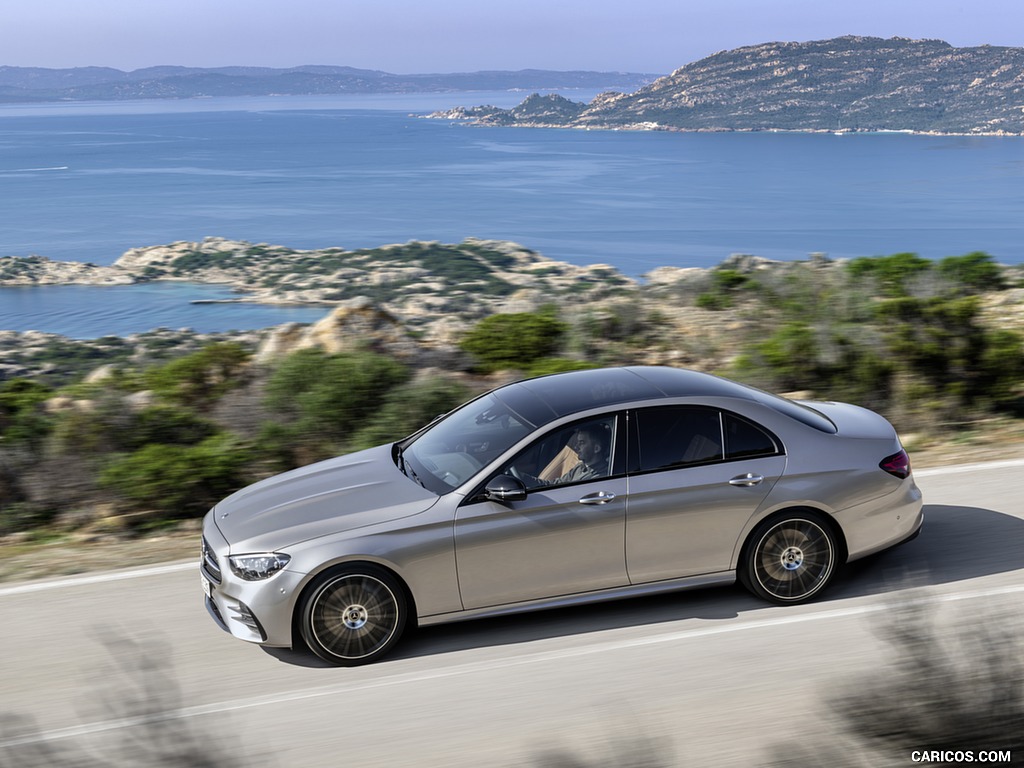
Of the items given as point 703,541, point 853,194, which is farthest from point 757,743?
point 853,194

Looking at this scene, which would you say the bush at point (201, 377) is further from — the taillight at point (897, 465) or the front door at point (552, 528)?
the taillight at point (897, 465)

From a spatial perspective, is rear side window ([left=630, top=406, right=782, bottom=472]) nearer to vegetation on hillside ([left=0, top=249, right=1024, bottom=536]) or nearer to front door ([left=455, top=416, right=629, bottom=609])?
front door ([left=455, top=416, right=629, bottom=609])

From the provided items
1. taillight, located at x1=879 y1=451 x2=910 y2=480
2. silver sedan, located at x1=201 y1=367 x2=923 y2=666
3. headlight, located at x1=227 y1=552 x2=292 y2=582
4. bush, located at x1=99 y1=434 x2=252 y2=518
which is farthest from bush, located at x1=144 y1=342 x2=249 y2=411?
taillight, located at x1=879 y1=451 x2=910 y2=480

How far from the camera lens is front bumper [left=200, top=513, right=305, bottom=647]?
5492 millimetres

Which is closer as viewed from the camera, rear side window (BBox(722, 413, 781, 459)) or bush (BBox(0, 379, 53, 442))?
rear side window (BBox(722, 413, 781, 459))

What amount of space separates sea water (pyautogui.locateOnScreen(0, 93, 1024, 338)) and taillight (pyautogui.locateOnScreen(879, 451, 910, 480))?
56.2 metres

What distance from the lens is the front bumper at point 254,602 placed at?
18.0ft

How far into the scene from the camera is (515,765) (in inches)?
182

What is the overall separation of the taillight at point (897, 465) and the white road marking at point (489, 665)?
2.52 ft

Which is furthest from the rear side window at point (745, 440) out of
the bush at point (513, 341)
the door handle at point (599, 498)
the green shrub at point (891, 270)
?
the green shrub at point (891, 270)

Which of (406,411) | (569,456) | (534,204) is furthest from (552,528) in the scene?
(534,204)

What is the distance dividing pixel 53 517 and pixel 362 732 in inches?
220

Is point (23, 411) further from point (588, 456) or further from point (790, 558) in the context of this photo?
point (790, 558)

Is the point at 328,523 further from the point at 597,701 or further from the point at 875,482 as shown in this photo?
the point at 875,482
